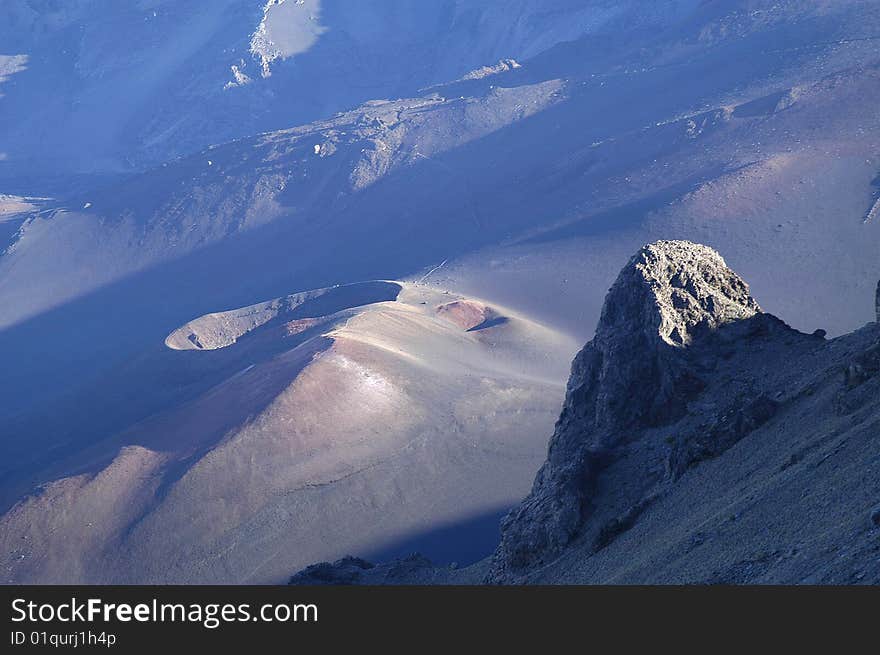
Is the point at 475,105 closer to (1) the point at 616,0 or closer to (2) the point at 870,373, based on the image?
(1) the point at 616,0

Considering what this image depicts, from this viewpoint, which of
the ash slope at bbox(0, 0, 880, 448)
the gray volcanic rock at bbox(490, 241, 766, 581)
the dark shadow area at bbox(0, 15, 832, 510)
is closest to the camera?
the gray volcanic rock at bbox(490, 241, 766, 581)

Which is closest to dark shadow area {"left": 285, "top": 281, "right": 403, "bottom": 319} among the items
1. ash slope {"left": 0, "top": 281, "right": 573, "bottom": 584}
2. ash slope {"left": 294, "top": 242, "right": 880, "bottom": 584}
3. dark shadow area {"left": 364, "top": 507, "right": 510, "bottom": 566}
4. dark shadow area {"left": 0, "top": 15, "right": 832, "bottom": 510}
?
dark shadow area {"left": 0, "top": 15, "right": 832, "bottom": 510}

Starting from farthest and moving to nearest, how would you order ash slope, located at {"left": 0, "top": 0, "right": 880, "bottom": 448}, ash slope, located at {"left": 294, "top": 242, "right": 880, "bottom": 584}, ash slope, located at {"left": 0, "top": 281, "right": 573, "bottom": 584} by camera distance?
ash slope, located at {"left": 0, "top": 0, "right": 880, "bottom": 448}
ash slope, located at {"left": 0, "top": 281, "right": 573, "bottom": 584}
ash slope, located at {"left": 294, "top": 242, "right": 880, "bottom": 584}

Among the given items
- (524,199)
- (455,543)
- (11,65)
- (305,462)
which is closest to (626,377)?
(455,543)

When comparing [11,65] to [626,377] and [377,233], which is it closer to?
[377,233]

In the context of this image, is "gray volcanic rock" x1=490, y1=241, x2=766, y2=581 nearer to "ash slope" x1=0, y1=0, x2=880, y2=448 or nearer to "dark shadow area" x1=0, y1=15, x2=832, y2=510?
"ash slope" x1=0, y1=0, x2=880, y2=448

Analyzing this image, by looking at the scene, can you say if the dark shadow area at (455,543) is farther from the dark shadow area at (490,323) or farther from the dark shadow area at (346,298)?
the dark shadow area at (346,298)

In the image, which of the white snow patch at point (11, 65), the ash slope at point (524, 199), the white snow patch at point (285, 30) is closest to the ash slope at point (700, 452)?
the ash slope at point (524, 199)
